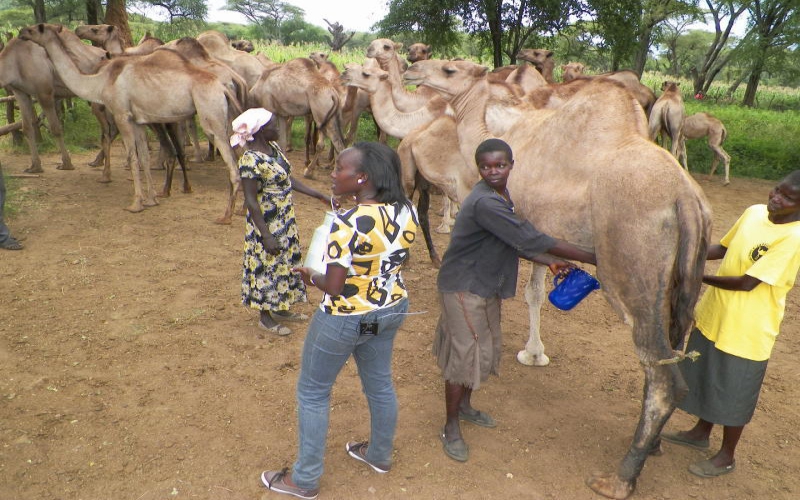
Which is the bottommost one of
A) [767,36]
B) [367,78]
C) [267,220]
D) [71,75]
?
[267,220]

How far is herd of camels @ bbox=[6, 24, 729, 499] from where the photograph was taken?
3.13m

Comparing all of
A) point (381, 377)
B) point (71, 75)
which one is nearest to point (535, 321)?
point (381, 377)

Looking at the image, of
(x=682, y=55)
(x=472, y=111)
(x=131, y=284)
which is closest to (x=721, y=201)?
(x=472, y=111)

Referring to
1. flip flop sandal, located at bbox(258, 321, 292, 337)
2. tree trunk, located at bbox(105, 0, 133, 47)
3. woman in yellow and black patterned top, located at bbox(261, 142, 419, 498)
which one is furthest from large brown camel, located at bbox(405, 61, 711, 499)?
tree trunk, located at bbox(105, 0, 133, 47)

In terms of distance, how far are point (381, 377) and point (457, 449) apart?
0.90m

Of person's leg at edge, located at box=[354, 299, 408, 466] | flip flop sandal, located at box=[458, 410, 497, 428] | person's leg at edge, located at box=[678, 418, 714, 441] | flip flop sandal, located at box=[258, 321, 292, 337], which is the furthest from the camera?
flip flop sandal, located at box=[258, 321, 292, 337]

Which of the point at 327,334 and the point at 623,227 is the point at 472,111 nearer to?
the point at 623,227

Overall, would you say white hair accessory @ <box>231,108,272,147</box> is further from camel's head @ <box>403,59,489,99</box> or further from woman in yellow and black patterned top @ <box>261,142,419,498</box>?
woman in yellow and black patterned top @ <box>261,142,419,498</box>

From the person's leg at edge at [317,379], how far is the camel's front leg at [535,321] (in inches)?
86.8

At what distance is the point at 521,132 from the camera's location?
14.2 ft

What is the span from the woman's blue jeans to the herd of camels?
4.30 feet

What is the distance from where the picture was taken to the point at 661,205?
3.05 m

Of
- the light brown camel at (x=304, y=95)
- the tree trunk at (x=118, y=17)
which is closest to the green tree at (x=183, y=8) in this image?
the tree trunk at (x=118, y=17)

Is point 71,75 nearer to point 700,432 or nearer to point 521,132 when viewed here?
point 521,132
